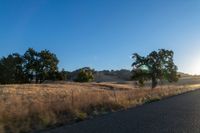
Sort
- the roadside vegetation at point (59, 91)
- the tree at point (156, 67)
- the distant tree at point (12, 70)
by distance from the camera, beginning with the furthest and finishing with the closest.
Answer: the distant tree at point (12, 70) < the tree at point (156, 67) < the roadside vegetation at point (59, 91)

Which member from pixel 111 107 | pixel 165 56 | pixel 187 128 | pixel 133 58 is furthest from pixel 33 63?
pixel 187 128

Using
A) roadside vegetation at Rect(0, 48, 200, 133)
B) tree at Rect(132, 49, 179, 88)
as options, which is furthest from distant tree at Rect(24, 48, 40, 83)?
tree at Rect(132, 49, 179, 88)

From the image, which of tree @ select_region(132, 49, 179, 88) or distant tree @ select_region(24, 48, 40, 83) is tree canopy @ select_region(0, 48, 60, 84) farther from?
tree @ select_region(132, 49, 179, 88)

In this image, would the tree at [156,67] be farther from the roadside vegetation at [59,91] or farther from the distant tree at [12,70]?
the distant tree at [12,70]

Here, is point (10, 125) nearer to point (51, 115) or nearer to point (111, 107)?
point (51, 115)

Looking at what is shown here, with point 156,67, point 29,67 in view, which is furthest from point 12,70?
point 156,67

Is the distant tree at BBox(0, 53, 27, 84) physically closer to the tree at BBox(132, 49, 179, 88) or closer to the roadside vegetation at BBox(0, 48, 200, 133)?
the roadside vegetation at BBox(0, 48, 200, 133)

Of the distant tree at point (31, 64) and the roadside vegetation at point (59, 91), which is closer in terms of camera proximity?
the roadside vegetation at point (59, 91)

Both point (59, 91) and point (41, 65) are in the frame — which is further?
point (41, 65)

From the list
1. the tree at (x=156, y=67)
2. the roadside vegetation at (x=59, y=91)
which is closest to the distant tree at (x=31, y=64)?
the roadside vegetation at (x=59, y=91)

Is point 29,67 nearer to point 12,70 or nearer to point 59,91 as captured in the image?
point 12,70

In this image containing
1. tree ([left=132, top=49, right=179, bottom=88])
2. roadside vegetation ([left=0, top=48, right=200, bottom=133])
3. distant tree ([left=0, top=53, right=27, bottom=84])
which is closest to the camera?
roadside vegetation ([left=0, top=48, right=200, bottom=133])

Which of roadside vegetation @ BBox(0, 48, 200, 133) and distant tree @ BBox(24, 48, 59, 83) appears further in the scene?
distant tree @ BBox(24, 48, 59, 83)

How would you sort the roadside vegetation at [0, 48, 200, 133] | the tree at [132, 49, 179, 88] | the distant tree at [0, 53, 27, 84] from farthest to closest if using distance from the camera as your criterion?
the distant tree at [0, 53, 27, 84] → the tree at [132, 49, 179, 88] → the roadside vegetation at [0, 48, 200, 133]
